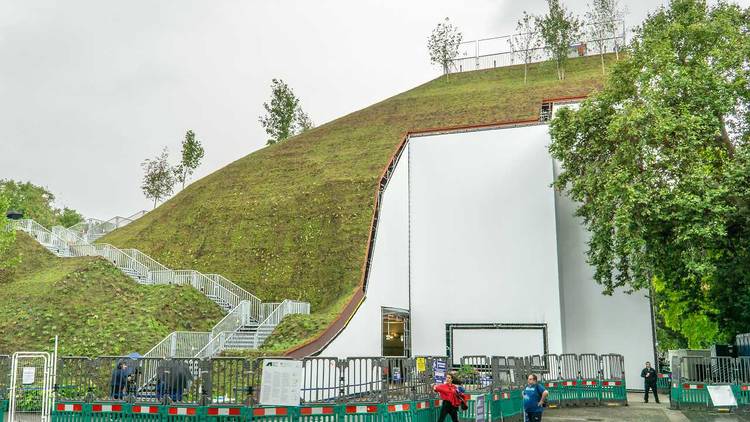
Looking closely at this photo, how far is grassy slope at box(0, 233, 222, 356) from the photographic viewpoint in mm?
22203

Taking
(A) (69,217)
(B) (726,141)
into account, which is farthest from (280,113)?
(B) (726,141)

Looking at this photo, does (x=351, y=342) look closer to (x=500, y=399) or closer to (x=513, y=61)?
(x=500, y=399)

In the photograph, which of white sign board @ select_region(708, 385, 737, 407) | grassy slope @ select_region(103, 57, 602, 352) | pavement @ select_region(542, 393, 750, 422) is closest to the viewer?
pavement @ select_region(542, 393, 750, 422)

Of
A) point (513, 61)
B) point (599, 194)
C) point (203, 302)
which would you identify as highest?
point (513, 61)

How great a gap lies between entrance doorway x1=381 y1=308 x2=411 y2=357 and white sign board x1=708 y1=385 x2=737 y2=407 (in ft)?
42.9

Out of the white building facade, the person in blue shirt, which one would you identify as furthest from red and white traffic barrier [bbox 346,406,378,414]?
the white building facade

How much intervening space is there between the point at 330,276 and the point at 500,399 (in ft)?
57.5

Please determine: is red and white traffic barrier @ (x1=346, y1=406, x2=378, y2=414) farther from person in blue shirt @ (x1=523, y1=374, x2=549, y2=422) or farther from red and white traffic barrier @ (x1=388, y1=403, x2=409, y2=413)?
person in blue shirt @ (x1=523, y1=374, x2=549, y2=422)

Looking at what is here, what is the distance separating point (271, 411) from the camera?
10.7 meters

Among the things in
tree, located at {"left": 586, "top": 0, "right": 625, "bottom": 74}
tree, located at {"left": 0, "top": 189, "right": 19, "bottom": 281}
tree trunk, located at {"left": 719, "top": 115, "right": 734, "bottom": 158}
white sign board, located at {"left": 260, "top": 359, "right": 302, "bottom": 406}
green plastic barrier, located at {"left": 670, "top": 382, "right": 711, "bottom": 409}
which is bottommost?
green plastic barrier, located at {"left": 670, "top": 382, "right": 711, "bottom": 409}

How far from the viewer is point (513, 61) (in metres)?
68.7

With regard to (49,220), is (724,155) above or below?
below

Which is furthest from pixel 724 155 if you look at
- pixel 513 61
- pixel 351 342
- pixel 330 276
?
pixel 513 61

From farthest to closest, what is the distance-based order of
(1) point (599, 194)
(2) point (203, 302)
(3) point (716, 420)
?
(2) point (203, 302), (1) point (599, 194), (3) point (716, 420)
